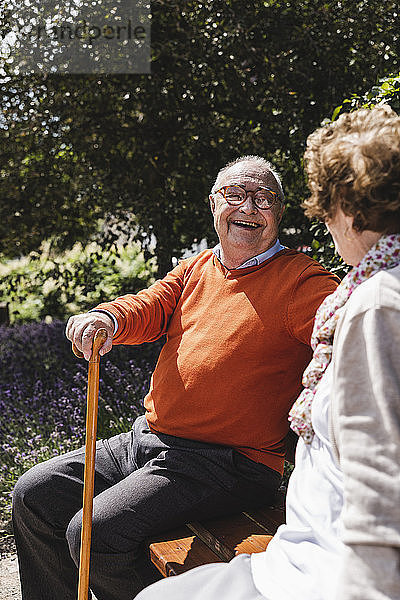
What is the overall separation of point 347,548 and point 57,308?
16.2ft

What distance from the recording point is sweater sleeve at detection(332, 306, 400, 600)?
52.4 inches

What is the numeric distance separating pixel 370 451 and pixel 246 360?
3.16 feet

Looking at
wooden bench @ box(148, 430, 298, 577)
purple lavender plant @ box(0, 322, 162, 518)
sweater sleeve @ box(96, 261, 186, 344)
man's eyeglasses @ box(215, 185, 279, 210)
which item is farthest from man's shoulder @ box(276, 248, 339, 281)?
purple lavender plant @ box(0, 322, 162, 518)

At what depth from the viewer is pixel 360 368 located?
1.40m

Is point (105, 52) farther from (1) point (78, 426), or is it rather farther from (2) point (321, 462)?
(2) point (321, 462)

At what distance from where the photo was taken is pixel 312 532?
5.23 feet

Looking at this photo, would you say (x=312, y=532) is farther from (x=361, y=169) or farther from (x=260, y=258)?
(x=260, y=258)

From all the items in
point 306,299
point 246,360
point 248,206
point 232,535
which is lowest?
point 232,535

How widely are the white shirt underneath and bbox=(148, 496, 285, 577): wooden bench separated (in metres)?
0.43

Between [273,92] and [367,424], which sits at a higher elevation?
[273,92]

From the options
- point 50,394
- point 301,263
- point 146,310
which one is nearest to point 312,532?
point 301,263

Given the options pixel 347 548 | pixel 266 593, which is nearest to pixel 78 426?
pixel 266 593

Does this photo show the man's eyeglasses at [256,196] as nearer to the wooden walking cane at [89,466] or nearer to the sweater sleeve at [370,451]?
the wooden walking cane at [89,466]

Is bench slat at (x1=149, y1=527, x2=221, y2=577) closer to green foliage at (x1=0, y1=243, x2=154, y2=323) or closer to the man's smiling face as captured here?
the man's smiling face
